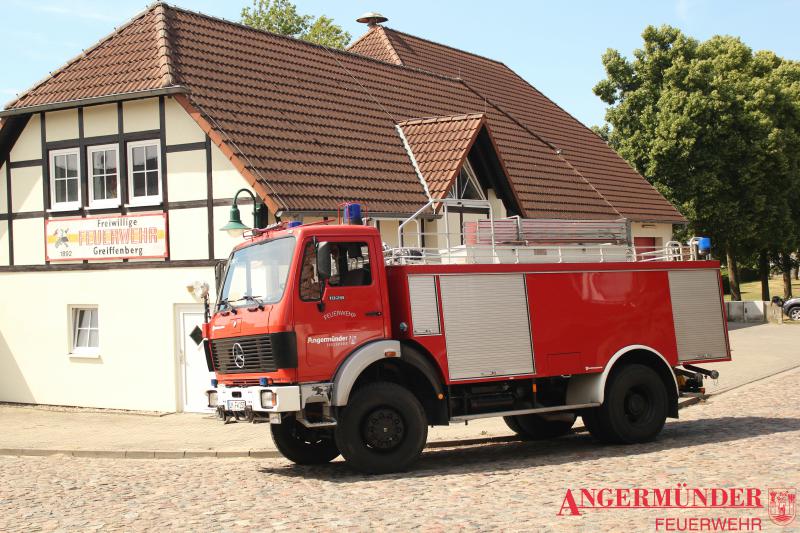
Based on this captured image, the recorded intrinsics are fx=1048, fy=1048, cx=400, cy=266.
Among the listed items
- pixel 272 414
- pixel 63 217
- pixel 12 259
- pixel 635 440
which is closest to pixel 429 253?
pixel 272 414

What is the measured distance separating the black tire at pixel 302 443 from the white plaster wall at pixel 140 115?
854 centimetres

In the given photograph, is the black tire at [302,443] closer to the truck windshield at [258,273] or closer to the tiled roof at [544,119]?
the truck windshield at [258,273]

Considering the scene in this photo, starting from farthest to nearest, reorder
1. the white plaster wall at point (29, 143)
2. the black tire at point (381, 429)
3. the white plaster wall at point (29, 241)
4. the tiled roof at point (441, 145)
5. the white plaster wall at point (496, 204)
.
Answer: the white plaster wall at point (496, 204) < the tiled roof at point (441, 145) < the white plaster wall at point (29, 241) < the white plaster wall at point (29, 143) < the black tire at point (381, 429)

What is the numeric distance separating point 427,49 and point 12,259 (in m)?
15.0

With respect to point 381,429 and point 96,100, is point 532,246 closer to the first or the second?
point 381,429

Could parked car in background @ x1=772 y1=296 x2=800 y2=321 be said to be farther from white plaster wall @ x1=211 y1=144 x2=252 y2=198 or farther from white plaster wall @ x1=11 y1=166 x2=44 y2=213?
white plaster wall @ x1=11 y1=166 x2=44 y2=213

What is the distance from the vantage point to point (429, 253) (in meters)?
12.3

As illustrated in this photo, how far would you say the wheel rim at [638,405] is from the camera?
512 inches

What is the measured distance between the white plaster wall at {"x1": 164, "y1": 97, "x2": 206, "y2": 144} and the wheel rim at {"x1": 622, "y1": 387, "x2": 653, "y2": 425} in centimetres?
929

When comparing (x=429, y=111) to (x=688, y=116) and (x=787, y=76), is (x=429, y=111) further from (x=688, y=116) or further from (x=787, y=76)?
(x=787, y=76)

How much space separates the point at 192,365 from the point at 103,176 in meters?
4.11

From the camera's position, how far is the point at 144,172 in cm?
1938

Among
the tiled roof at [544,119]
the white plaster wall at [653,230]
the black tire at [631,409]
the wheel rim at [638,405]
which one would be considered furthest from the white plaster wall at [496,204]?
the wheel rim at [638,405]

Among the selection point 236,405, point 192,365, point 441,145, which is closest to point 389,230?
point 441,145
